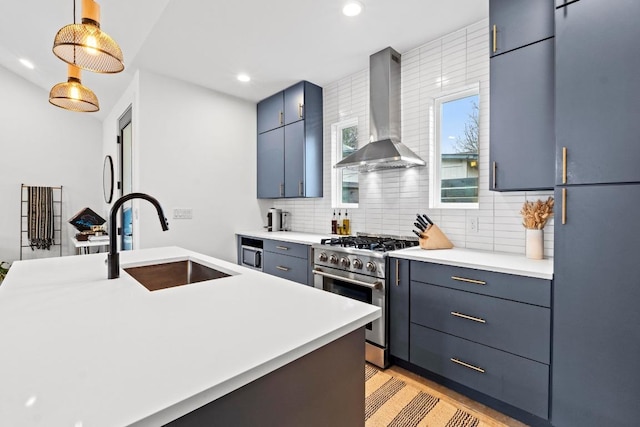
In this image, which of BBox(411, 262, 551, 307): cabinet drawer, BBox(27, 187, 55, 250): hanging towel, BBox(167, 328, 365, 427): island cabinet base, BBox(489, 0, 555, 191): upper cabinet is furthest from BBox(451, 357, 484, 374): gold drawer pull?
BBox(27, 187, 55, 250): hanging towel

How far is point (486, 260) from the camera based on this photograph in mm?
1878

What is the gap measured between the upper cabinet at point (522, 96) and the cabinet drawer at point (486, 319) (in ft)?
2.41

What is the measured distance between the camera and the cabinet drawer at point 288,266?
289 cm

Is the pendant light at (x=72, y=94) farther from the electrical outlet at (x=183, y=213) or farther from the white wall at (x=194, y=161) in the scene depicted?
the electrical outlet at (x=183, y=213)

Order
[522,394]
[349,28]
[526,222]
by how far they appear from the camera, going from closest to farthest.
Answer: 1. [522,394]
2. [526,222]
3. [349,28]

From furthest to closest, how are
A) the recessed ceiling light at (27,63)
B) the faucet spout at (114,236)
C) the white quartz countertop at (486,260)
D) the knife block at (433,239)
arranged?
the recessed ceiling light at (27,63) → the knife block at (433,239) → the white quartz countertop at (486,260) → the faucet spout at (114,236)

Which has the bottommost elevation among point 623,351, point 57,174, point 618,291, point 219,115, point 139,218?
point 623,351

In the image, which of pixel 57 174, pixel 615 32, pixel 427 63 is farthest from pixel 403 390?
pixel 57 174

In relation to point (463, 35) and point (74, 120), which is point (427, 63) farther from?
point (74, 120)

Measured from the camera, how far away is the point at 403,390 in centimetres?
202

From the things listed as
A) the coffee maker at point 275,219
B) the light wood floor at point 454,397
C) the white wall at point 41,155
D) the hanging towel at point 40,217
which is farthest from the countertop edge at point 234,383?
the white wall at point 41,155

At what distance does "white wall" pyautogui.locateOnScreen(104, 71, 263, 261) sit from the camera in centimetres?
311

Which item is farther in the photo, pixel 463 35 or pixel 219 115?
pixel 219 115

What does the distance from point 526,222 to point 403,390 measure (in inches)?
54.2
